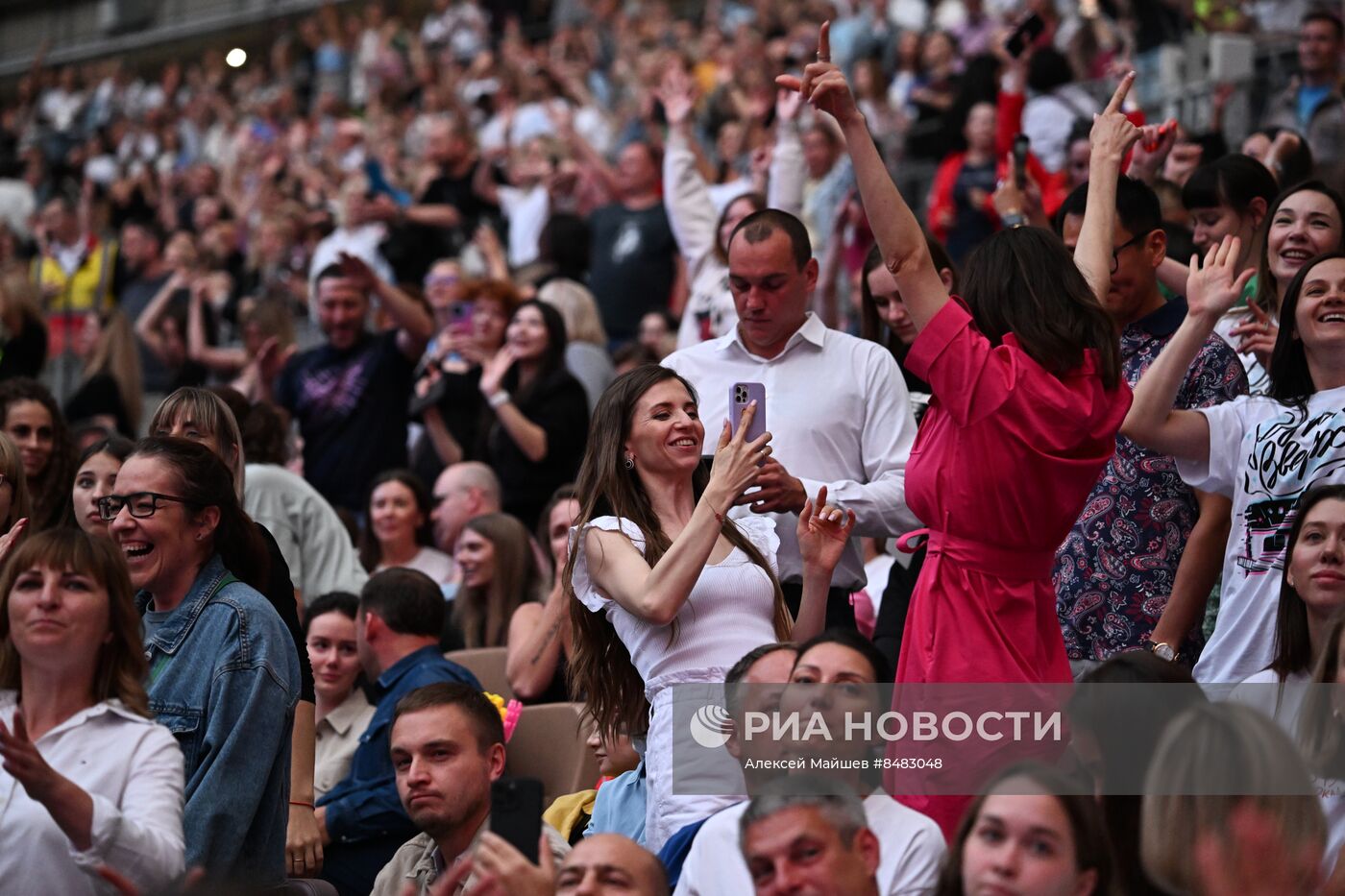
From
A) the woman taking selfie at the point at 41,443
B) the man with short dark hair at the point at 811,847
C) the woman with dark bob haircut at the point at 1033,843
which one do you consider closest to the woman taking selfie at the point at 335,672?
the woman taking selfie at the point at 41,443

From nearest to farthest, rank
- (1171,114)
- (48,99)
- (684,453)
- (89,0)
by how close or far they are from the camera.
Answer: (684,453)
(1171,114)
(48,99)
(89,0)

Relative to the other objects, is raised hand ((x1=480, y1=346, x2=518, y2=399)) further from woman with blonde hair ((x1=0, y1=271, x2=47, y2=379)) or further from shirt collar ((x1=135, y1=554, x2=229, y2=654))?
shirt collar ((x1=135, y1=554, x2=229, y2=654))

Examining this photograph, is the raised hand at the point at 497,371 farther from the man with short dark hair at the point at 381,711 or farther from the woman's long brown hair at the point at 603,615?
the woman's long brown hair at the point at 603,615

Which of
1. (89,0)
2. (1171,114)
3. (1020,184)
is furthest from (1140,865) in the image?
(89,0)

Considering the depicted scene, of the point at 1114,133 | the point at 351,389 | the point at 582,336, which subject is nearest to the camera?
the point at 1114,133

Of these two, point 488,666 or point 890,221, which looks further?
point 488,666

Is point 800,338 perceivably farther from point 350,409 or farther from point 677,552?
point 350,409

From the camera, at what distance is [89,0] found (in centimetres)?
2989

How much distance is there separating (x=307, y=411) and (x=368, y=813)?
3094mm

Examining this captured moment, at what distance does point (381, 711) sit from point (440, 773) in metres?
1.27

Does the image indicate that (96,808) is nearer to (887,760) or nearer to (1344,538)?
(887,760)

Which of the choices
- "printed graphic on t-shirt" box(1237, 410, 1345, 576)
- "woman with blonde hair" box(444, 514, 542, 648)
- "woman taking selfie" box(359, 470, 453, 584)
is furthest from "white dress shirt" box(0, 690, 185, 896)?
"woman taking selfie" box(359, 470, 453, 584)

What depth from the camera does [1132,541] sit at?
513 cm

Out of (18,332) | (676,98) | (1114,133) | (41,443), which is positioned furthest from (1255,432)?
(18,332)
